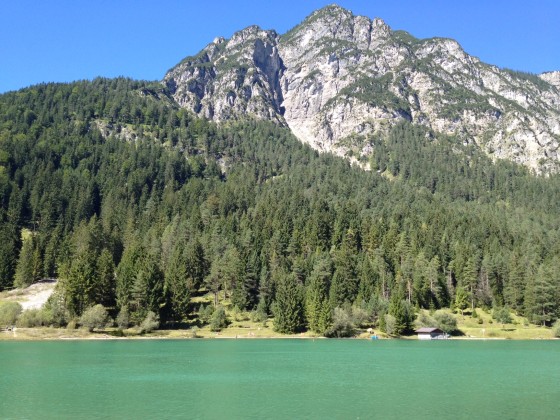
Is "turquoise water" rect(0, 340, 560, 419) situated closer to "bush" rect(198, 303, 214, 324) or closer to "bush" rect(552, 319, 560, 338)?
"bush" rect(198, 303, 214, 324)

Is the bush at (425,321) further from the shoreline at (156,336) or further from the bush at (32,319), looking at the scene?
the bush at (32,319)

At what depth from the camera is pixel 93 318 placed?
108 meters

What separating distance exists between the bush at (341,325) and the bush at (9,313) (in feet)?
221

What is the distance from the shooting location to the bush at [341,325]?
4476 inches

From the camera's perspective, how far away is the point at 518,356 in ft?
264

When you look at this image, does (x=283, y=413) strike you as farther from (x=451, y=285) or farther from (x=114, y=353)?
(x=451, y=285)

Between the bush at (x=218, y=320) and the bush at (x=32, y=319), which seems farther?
the bush at (x=218, y=320)

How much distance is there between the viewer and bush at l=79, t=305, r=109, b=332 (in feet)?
356

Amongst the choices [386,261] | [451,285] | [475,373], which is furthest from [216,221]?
[475,373]

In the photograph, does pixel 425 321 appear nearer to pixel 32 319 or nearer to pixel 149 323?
pixel 149 323

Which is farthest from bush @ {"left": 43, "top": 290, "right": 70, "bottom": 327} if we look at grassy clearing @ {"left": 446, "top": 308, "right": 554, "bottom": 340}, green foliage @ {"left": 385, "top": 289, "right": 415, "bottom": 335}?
grassy clearing @ {"left": 446, "top": 308, "right": 554, "bottom": 340}

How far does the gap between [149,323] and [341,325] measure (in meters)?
42.4

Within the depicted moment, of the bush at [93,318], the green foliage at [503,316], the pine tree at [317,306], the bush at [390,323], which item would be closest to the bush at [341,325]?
the pine tree at [317,306]

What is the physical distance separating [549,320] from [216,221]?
100179 millimetres
